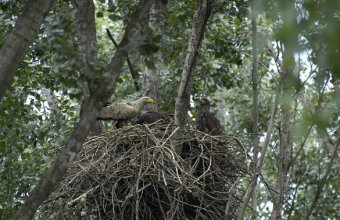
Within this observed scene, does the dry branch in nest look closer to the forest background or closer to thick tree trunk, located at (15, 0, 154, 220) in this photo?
the forest background

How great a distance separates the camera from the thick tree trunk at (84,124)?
3877 millimetres

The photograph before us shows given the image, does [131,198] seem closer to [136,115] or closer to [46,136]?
[136,115]

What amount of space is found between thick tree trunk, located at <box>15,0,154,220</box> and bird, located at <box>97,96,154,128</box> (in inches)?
148

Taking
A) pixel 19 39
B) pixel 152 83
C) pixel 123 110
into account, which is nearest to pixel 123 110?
pixel 123 110

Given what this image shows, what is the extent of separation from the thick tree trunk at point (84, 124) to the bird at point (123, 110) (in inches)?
148

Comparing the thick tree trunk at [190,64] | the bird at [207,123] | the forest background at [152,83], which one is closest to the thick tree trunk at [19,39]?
the forest background at [152,83]

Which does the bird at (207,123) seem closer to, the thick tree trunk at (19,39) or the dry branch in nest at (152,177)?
the dry branch in nest at (152,177)

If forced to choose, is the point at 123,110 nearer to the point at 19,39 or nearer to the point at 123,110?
the point at 123,110

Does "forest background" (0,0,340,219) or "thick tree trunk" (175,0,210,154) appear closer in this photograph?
"forest background" (0,0,340,219)

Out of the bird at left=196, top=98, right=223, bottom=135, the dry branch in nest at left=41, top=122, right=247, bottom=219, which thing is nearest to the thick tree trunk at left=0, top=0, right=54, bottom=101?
the dry branch in nest at left=41, top=122, right=247, bottom=219

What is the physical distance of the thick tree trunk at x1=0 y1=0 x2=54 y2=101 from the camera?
12.7 ft

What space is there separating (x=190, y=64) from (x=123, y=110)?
2498 millimetres

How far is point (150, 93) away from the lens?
8195 millimetres

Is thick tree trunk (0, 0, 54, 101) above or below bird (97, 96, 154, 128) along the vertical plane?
below
